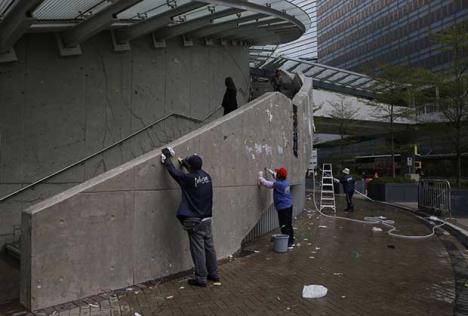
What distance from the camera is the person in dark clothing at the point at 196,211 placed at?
618 centimetres

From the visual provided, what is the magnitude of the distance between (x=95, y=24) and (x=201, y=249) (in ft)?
19.3

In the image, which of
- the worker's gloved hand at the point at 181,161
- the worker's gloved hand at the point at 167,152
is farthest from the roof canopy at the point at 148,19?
the worker's gloved hand at the point at 181,161

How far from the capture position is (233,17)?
12.9m

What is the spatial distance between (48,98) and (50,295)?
6.01 metres

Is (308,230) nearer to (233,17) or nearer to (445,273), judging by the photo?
(445,273)

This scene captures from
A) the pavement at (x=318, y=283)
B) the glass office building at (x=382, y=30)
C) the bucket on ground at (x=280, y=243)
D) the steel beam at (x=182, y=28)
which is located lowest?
the pavement at (x=318, y=283)

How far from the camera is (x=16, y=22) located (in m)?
8.22

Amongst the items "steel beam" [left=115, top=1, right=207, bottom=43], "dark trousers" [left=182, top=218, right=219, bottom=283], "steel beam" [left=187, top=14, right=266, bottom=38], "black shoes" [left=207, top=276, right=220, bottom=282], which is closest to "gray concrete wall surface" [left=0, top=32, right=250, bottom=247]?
"steel beam" [left=115, top=1, right=207, bottom=43]

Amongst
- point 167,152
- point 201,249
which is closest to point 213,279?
point 201,249

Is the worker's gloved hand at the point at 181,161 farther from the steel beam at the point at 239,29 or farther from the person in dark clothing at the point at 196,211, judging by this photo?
the steel beam at the point at 239,29

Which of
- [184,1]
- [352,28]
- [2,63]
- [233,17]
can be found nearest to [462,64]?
[233,17]

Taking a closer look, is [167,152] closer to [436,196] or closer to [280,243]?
[280,243]

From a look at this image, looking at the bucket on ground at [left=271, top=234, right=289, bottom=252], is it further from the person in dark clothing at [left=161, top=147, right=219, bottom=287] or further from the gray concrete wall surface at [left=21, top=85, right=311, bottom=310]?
the person in dark clothing at [left=161, top=147, right=219, bottom=287]

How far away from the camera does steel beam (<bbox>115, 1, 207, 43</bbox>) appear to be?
34.4 feet
